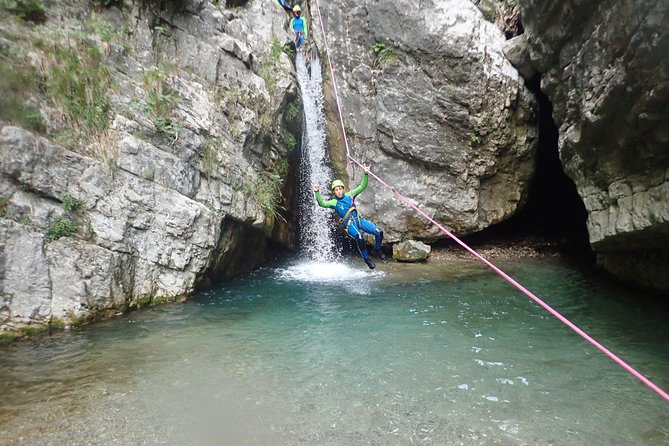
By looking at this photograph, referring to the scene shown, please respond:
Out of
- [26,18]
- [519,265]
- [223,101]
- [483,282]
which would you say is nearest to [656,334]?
[483,282]

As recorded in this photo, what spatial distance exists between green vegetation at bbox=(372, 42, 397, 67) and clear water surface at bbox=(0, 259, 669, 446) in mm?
6476

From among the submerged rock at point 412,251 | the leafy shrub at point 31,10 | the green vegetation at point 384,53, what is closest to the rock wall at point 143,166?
the leafy shrub at point 31,10

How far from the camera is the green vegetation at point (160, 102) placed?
24.3 feet

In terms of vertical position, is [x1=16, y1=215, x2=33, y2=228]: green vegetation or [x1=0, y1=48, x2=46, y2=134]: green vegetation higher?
[x1=0, y1=48, x2=46, y2=134]: green vegetation

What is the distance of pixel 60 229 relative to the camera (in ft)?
19.7

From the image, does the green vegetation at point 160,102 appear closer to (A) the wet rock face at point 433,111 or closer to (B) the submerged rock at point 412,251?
(A) the wet rock face at point 433,111

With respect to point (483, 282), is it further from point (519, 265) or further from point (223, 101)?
point (223, 101)

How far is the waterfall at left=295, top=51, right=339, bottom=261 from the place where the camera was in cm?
1146

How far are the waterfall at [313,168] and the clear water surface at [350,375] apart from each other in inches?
169

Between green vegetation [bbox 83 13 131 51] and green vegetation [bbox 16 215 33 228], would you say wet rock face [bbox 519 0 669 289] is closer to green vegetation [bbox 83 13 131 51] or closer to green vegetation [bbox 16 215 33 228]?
green vegetation [bbox 83 13 131 51]

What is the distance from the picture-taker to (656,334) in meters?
5.30

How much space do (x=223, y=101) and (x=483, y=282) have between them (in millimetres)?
7304

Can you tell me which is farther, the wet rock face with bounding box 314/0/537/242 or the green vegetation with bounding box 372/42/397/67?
the green vegetation with bounding box 372/42/397/67

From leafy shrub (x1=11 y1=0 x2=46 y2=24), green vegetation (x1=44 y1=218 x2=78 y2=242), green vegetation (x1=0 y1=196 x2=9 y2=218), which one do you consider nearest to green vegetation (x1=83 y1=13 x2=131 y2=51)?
leafy shrub (x1=11 y1=0 x2=46 y2=24)
